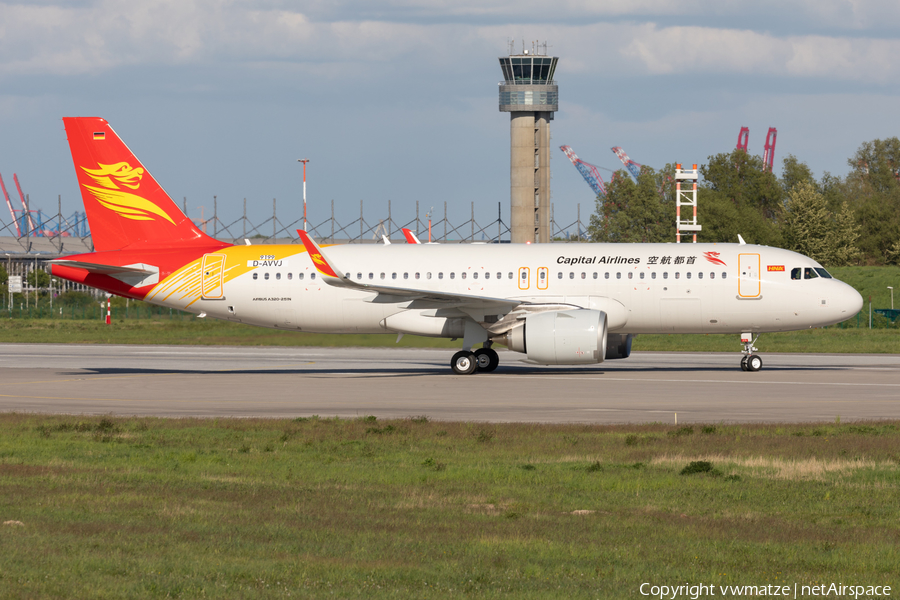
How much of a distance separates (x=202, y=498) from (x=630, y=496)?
5.44 meters

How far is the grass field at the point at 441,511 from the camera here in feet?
28.8

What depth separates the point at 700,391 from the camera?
2688 centimetres

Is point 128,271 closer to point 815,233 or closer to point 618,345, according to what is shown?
point 618,345

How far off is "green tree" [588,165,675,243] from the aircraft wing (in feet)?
228

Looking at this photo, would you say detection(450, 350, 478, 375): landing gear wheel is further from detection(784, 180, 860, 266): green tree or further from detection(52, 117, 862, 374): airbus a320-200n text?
detection(784, 180, 860, 266): green tree

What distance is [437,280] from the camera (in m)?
32.8

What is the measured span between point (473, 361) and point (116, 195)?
1351cm

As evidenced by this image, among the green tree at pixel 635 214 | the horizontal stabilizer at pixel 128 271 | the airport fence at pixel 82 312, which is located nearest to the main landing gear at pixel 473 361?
the horizontal stabilizer at pixel 128 271

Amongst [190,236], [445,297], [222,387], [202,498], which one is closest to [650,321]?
[445,297]

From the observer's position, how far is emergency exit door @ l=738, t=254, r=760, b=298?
104 ft

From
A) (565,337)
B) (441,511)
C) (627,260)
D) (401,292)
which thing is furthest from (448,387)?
(441,511)

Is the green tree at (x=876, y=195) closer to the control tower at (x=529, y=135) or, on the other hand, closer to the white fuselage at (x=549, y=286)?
the control tower at (x=529, y=135)

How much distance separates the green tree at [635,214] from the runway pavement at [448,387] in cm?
6053

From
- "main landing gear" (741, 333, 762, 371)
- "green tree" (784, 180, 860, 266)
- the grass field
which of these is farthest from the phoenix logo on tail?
"green tree" (784, 180, 860, 266)
